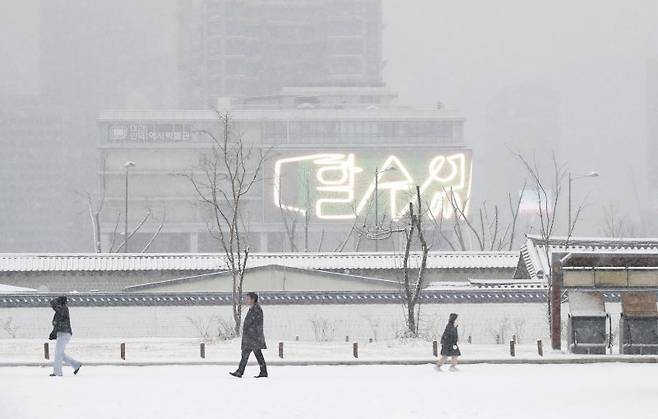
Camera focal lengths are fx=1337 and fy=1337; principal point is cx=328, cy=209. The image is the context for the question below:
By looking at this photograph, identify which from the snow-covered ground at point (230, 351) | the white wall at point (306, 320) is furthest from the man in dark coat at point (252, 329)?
the white wall at point (306, 320)

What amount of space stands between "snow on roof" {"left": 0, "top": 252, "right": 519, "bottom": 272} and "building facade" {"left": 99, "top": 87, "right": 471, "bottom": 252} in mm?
85543

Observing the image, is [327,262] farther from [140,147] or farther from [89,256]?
[140,147]

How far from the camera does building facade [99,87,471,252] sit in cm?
15388

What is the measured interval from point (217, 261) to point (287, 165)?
94.8 metres

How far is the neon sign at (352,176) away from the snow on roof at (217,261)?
86.8 meters

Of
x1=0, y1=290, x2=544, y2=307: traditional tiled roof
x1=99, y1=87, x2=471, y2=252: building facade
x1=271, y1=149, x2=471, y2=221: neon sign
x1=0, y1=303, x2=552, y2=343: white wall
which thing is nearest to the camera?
x1=0, y1=303, x2=552, y2=343: white wall

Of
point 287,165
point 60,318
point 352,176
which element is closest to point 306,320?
point 60,318

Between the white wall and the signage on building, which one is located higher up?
the signage on building

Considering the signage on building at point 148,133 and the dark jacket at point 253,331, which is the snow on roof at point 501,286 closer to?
the dark jacket at point 253,331

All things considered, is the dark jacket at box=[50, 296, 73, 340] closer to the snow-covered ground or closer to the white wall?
the snow-covered ground

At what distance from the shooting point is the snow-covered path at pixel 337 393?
67.3ft

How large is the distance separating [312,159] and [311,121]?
A: 822cm

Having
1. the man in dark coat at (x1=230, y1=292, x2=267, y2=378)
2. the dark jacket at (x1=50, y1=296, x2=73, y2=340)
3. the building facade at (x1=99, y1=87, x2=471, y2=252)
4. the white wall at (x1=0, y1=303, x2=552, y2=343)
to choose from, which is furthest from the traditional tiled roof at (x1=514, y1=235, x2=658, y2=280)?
the building facade at (x1=99, y1=87, x2=471, y2=252)

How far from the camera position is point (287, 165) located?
155750 mm
